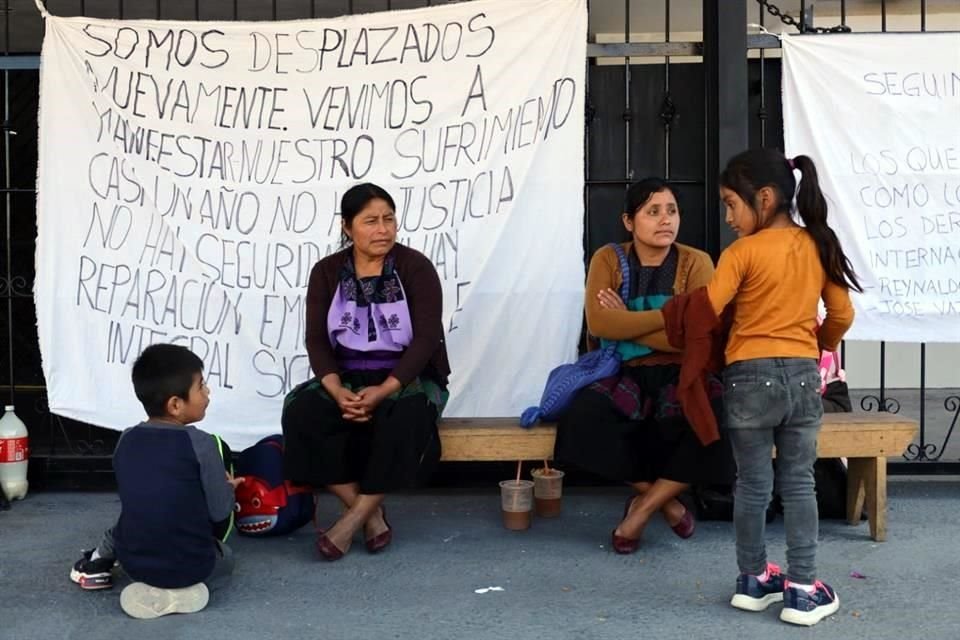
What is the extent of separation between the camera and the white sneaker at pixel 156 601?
3.51m

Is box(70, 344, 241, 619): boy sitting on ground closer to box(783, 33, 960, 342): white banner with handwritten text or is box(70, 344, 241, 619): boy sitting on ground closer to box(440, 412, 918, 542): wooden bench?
box(440, 412, 918, 542): wooden bench

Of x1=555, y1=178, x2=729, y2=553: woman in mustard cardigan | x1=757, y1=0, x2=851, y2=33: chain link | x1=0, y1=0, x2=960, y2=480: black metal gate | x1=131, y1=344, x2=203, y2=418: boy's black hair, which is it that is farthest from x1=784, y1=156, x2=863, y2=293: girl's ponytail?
x1=131, y1=344, x2=203, y2=418: boy's black hair

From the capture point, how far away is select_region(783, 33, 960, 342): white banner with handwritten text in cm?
491

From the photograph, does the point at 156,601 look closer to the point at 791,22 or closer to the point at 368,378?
the point at 368,378

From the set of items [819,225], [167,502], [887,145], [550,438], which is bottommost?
[167,502]

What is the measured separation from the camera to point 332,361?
4355mm

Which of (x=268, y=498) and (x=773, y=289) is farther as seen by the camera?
(x=268, y=498)

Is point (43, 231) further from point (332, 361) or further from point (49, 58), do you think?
point (332, 361)

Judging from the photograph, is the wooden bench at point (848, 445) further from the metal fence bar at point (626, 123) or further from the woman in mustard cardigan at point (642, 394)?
the metal fence bar at point (626, 123)

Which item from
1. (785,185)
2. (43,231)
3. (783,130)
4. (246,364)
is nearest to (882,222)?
(783,130)

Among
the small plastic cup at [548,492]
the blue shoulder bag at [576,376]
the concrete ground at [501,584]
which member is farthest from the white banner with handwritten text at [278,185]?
the concrete ground at [501,584]

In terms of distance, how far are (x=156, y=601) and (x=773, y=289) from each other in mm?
2261

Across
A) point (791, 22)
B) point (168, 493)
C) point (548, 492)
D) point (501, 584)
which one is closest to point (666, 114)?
point (791, 22)

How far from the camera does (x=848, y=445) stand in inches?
167
